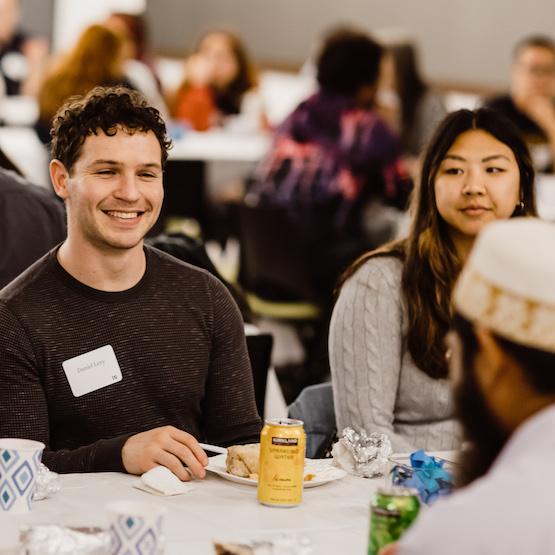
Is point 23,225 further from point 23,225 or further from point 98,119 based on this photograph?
point 98,119

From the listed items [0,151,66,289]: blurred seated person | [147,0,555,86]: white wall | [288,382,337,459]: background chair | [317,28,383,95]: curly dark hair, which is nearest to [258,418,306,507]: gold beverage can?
[288,382,337,459]: background chair

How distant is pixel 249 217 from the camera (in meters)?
5.43

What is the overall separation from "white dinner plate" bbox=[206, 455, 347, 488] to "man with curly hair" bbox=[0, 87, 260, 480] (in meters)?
0.20

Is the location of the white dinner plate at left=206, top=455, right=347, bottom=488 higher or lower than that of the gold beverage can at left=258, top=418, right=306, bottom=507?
lower

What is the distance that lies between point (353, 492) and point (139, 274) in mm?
689

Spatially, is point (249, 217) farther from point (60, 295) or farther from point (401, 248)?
point (60, 295)

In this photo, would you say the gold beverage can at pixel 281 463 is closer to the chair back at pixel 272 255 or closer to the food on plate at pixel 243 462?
the food on plate at pixel 243 462

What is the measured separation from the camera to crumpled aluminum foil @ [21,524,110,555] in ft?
5.33

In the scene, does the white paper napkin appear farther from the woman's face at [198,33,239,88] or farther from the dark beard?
the woman's face at [198,33,239,88]

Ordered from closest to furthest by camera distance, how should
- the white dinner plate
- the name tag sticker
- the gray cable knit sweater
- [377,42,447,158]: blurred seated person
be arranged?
the white dinner plate → the name tag sticker → the gray cable knit sweater → [377,42,447,158]: blurred seated person

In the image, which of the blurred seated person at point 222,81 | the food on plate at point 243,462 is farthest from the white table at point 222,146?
the food on plate at point 243,462

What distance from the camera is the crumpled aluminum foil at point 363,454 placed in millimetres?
2201

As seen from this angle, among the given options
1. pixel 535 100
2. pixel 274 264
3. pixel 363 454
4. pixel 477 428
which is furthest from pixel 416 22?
pixel 477 428

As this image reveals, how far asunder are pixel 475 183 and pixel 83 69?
11.9 feet
